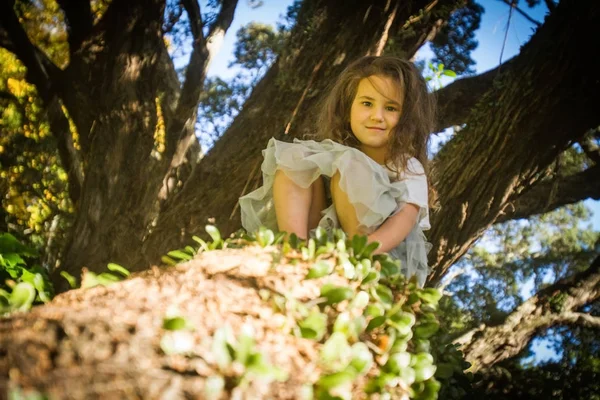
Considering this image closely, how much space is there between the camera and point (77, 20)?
511 centimetres

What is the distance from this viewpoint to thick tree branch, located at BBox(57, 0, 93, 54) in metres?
5.07

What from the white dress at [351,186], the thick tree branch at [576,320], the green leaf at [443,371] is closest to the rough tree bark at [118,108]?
the white dress at [351,186]

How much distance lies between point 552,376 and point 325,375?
12.4 feet

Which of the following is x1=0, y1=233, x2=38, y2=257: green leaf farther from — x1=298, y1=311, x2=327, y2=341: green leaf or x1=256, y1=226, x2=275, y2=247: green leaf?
x1=298, y1=311, x2=327, y2=341: green leaf

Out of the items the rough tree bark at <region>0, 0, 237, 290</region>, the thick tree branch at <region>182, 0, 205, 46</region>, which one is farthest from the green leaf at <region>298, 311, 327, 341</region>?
the thick tree branch at <region>182, 0, 205, 46</region>

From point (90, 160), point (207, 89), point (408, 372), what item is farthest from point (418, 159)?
point (207, 89)

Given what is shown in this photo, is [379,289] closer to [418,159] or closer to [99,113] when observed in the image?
[418,159]

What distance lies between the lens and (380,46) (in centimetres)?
324

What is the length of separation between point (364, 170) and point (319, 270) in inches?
37.1

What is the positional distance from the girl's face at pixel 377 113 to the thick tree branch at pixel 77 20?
3.84 metres

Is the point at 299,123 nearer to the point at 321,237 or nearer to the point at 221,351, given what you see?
the point at 321,237

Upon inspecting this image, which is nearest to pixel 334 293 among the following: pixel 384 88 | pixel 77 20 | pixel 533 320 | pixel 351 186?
pixel 351 186

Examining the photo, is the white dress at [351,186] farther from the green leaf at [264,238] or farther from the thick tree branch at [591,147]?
the thick tree branch at [591,147]

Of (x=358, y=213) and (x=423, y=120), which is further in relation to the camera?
(x=423, y=120)
